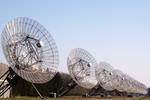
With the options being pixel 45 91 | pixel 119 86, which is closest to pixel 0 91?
pixel 45 91

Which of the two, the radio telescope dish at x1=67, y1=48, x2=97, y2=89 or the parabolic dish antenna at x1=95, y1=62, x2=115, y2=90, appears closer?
the radio telescope dish at x1=67, y1=48, x2=97, y2=89

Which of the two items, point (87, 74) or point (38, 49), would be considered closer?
point (38, 49)

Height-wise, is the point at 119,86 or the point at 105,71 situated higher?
the point at 105,71

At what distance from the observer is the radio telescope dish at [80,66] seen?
83688 millimetres

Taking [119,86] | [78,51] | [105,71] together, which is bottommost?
[119,86]

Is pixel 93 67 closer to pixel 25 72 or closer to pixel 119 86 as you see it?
pixel 25 72

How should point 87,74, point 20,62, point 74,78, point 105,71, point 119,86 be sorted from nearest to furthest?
point 20,62, point 74,78, point 87,74, point 105,71, point 119,86

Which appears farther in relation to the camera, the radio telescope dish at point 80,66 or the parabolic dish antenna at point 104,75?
the parabolic dish antenna at point 104,75

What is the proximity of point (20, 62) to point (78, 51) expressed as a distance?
32.1 m

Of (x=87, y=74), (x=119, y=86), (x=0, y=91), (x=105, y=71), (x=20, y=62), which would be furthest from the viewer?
(x=119, y=86)

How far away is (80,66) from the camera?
8650cm

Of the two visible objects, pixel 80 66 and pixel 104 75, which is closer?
pixel 80 66

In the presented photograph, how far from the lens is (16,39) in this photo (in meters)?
55.8

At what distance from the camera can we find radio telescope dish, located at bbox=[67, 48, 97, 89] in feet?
275
